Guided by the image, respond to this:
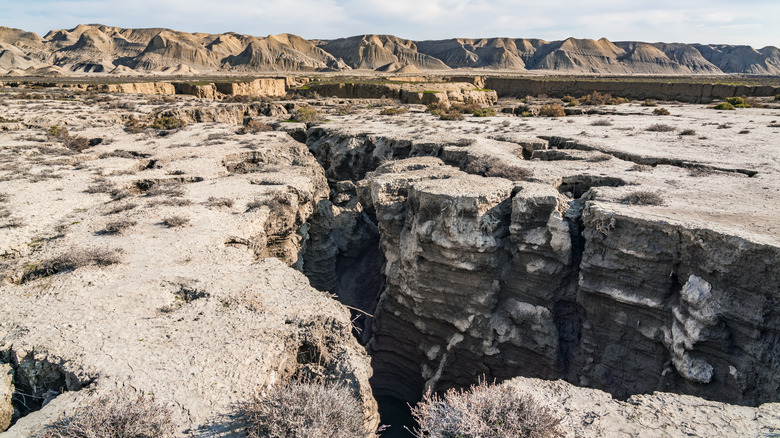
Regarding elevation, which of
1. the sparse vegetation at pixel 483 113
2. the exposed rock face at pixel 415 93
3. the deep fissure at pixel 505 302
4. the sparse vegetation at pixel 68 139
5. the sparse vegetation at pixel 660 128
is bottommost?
the deep fissure at pixel 505 302

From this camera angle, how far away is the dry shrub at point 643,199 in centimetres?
727

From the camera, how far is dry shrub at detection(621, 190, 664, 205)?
7.27 metres

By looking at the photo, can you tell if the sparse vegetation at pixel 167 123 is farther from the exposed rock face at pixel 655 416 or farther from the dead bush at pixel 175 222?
the exposed rock face at pixel 655 416

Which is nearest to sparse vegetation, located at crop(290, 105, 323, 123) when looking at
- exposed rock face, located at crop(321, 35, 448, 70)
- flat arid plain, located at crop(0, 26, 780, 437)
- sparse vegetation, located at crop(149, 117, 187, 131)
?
sparse vegetation, located at crop(149, 117, 187, 131)

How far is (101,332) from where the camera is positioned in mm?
4965

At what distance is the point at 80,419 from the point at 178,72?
10978cm

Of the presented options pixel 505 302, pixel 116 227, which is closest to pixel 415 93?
pixel 505 302

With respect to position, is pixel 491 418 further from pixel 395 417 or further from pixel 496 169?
pixel 496 169

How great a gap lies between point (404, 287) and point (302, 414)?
5383 mm

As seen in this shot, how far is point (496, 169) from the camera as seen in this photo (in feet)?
32.1

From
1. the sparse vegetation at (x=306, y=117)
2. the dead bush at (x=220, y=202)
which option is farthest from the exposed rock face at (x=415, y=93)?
the dead bush at (x=220, y=202)

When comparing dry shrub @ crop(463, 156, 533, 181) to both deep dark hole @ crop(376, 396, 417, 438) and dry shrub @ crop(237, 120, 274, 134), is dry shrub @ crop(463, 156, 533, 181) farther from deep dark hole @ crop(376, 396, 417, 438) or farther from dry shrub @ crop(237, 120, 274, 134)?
dry shrub @ crop(237, 120, 274, 134)

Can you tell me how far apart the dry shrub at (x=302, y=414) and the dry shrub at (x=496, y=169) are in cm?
672

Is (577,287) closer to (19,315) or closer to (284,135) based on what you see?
(19,315)
